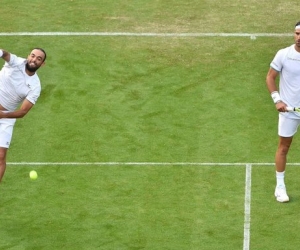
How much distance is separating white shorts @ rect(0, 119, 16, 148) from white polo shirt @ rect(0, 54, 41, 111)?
12.6 inches

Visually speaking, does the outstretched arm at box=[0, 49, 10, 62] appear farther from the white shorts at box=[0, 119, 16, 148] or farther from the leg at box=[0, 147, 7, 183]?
the leg at box=[0, 147, 7, 183]

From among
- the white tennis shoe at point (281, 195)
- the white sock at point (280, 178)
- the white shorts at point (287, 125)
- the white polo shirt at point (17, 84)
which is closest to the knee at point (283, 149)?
the white shorts at point (287, 125)

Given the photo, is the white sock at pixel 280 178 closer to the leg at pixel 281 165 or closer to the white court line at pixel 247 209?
the leg at pixel 281 165

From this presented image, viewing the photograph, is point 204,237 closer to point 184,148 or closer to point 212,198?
point 212,198

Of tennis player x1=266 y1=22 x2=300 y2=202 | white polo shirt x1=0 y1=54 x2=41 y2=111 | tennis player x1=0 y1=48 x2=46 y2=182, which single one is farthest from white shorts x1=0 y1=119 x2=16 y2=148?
tennis player x1=266 y1=22 x2=300 y2=202

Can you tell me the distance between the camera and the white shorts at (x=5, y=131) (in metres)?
19.1

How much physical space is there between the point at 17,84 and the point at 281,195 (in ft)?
14.3

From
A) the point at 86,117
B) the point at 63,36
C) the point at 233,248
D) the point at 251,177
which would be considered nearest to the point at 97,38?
the point at 63,36

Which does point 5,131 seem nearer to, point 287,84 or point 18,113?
point 18,113

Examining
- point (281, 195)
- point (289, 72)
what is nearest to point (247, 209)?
point (281, 195)

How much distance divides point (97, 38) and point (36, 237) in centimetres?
675

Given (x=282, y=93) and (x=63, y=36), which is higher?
(x=282, y=93)

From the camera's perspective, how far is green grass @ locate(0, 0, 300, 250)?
18641mm

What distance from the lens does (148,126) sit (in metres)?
21.4
